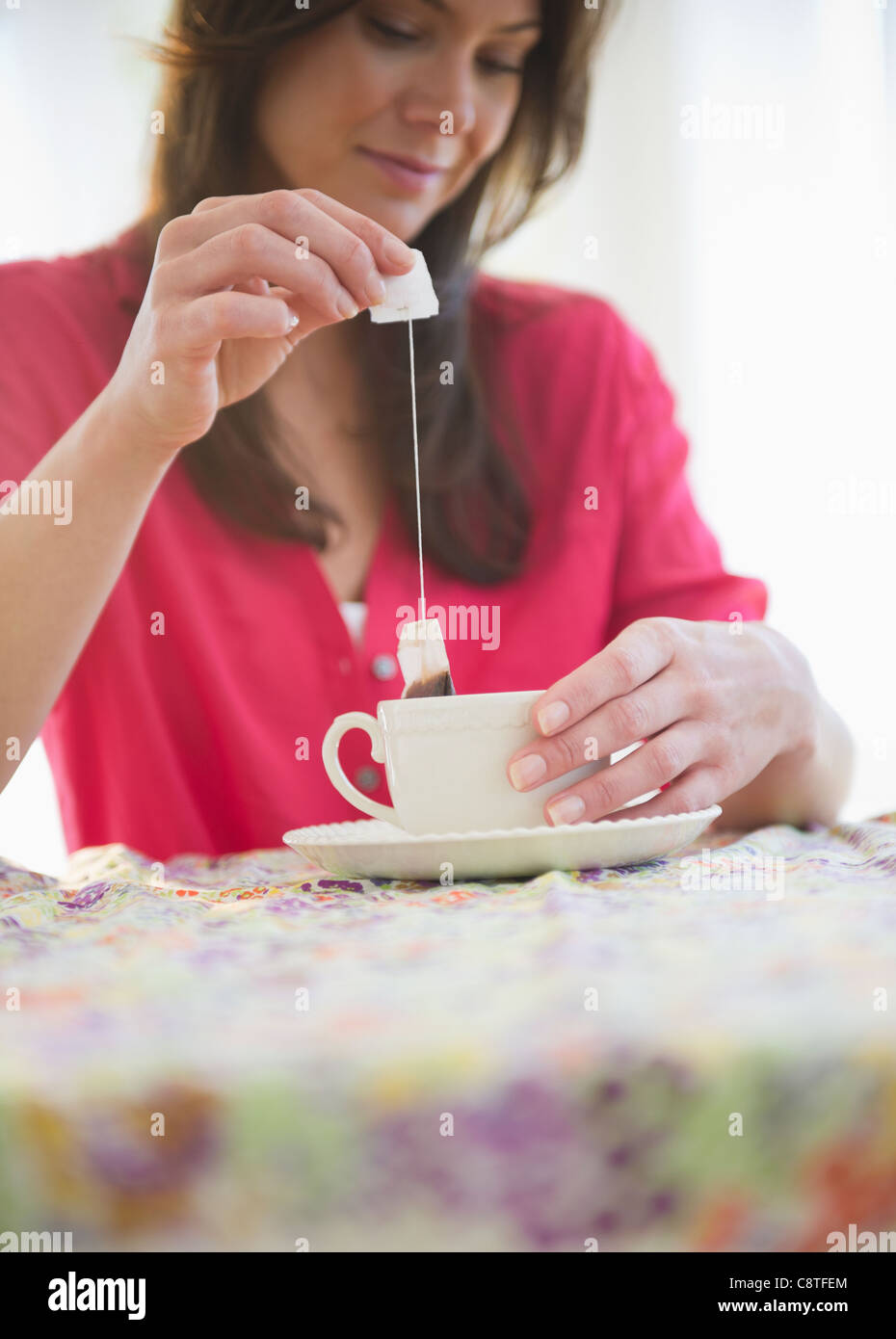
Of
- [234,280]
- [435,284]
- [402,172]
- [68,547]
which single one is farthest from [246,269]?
[435,284]

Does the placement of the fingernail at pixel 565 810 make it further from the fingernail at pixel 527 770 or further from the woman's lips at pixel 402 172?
the woman's lips at pixel 402 172

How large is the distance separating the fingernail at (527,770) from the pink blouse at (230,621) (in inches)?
22.6

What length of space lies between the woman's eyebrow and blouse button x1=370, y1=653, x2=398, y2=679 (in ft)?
2.15

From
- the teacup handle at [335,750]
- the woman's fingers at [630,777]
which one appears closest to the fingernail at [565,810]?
the woman's fingers at [630,777]

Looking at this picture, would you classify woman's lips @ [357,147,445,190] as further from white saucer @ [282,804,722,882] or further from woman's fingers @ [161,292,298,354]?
white saucer @ [282,804,722,882]

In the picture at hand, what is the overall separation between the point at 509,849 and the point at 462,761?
0.06m

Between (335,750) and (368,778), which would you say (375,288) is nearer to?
(335,750)

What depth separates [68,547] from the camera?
76 cm

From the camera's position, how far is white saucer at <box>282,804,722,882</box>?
522 mm

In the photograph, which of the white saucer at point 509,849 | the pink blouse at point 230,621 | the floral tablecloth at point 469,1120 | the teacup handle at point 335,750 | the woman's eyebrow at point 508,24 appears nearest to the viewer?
the floral tablecloth at point 469,1120

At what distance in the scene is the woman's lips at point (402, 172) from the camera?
114cm
